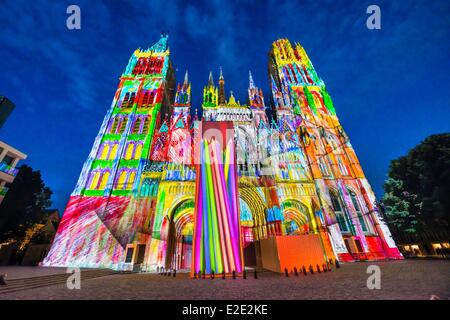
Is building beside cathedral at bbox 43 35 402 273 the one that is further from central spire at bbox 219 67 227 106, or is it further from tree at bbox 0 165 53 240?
tree at bbox 0 165 53 240

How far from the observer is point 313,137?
24875mm

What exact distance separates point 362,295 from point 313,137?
2259 cm

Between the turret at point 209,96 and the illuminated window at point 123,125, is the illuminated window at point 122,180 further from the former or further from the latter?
the turret at point 209,96

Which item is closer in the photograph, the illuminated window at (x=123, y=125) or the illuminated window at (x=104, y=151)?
the illuminated window at (x=104, y=151)

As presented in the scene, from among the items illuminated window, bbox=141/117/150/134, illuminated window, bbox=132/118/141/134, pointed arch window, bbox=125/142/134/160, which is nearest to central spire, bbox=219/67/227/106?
illuminated window, bbox=141/117/150/134

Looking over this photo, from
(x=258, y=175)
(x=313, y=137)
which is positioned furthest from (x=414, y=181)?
(x=258, y=175)

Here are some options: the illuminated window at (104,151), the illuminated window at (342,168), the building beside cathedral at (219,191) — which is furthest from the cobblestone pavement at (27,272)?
the illuminated window at (342,168)

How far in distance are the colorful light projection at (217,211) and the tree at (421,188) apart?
56.4 feet

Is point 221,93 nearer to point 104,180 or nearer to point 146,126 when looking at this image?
point 146,126

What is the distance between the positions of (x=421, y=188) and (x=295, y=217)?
1332 centimetres

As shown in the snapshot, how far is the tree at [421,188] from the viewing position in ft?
53.4
